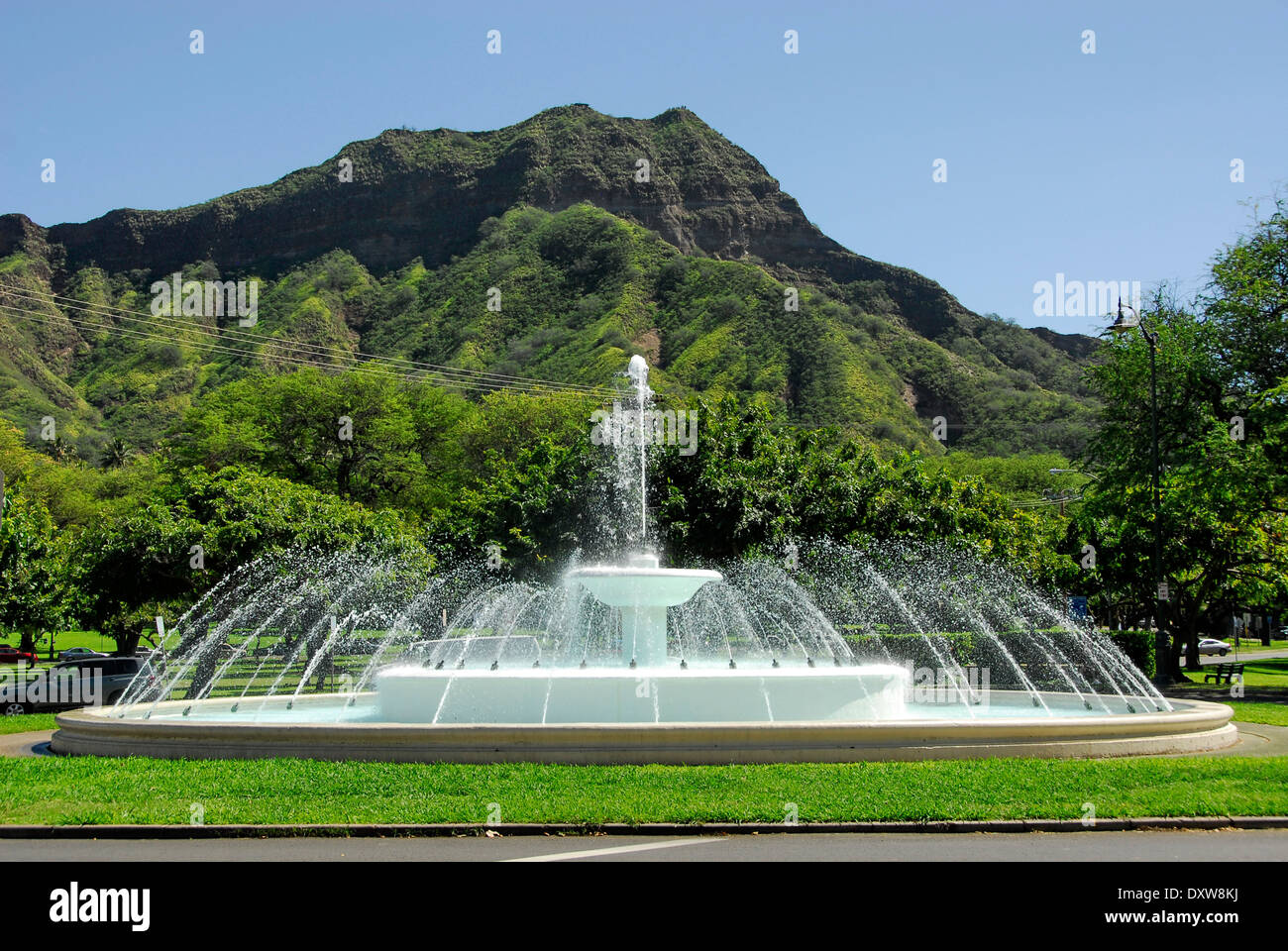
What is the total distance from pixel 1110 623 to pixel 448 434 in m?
33.2

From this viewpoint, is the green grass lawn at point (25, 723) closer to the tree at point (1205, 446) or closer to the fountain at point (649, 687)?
the fountain at point (649, 687)

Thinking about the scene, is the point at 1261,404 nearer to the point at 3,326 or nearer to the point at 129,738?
the point at 129,738

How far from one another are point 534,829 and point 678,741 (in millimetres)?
3360

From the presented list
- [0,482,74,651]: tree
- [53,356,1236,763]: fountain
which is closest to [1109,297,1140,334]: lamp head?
[53,356,1236,763]: fountain

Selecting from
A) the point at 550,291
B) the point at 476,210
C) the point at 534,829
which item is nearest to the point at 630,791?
the point at 534,829

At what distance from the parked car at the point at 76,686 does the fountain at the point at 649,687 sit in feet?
1.69

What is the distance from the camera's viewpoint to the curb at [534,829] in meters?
9.69

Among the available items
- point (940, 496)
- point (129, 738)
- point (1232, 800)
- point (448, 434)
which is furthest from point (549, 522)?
point (448, 434)

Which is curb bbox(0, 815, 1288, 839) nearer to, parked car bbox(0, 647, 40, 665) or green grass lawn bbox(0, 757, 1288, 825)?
green grass lawn bbox(0, 757, 1288, 825)

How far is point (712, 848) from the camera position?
30.2 ft

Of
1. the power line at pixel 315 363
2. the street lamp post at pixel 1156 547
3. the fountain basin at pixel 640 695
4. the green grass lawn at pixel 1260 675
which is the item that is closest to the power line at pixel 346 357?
the power line at pixel 315 363

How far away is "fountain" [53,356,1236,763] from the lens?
13.0 metres

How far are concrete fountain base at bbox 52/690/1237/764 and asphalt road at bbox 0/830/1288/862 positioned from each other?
10.2 ft

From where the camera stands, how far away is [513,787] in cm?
1127
